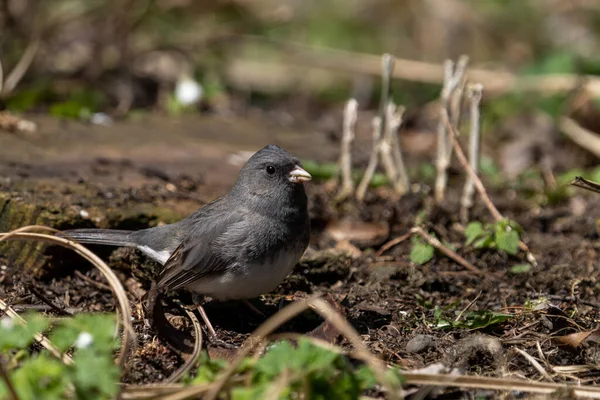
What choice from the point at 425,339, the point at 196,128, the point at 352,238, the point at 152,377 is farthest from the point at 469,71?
the point at 152,377

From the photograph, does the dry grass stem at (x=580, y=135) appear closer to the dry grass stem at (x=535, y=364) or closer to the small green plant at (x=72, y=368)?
the dry grass stem at (x=535, y=364)

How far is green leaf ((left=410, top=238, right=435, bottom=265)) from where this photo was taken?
399cm

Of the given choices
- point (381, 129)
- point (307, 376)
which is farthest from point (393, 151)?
point (307, 376)

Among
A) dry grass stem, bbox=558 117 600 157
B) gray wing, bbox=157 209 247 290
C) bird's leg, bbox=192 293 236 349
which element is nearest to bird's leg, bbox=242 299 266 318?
bird's leg, bbox=192 293 236 349

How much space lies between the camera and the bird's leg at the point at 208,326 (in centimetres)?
322

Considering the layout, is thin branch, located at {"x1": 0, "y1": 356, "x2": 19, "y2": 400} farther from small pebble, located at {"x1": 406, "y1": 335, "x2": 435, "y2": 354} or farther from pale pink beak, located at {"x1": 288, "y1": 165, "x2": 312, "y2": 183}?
pale pink beak, located at {"x1": 288, "y1": 165, "x2": 312, "y2": 183}

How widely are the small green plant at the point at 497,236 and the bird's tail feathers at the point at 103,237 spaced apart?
5.46ft

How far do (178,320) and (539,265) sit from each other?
1.88 metres

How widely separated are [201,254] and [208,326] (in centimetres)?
31

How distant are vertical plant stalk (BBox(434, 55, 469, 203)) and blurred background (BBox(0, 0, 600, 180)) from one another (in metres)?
0.83

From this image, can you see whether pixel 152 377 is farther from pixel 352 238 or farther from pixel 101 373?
pixel 352 238

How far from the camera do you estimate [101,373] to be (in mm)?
2195

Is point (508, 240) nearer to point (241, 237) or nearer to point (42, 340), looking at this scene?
point (241, 237)

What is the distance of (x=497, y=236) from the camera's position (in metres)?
4.09
